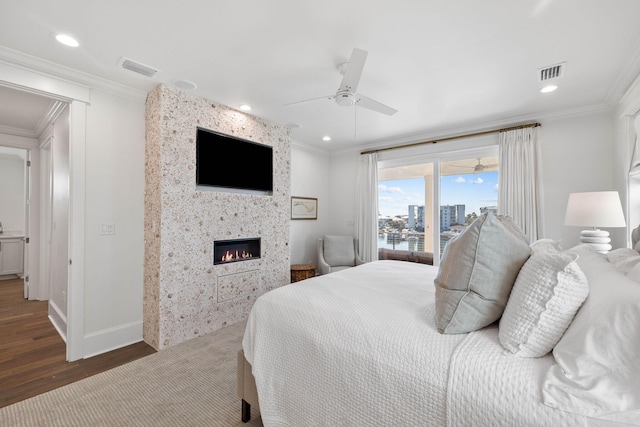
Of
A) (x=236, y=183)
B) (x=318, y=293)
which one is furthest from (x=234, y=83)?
(x=318, y=293)

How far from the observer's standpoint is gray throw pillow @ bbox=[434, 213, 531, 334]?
4.02 feet

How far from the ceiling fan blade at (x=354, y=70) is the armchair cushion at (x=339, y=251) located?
3047 mm

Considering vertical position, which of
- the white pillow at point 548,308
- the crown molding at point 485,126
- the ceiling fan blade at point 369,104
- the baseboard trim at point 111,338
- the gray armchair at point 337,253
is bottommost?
the baseboard trim at point 111,338

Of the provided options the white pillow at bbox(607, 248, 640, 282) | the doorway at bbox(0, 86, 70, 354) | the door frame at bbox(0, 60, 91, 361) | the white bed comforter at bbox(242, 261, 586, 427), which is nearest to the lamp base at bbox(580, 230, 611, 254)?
the white pillow at bbox(607, 248, 640, 282)

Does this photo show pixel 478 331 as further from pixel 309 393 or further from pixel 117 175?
pixel 117 175

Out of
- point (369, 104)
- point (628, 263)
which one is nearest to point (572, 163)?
point (628, 263)

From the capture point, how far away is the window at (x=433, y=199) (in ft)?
13.6

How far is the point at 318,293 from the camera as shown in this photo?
5.99ft

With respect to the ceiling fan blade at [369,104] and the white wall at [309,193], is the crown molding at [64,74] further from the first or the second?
the white wall at [309,193]

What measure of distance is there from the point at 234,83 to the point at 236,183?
118 cm

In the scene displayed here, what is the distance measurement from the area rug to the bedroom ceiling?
8.72 feet

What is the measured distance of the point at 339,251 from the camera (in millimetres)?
4820

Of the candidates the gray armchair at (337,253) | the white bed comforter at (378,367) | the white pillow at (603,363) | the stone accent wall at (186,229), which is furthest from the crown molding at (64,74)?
the white pillow at (603,363)

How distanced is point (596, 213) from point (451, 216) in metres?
1.88
